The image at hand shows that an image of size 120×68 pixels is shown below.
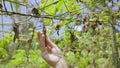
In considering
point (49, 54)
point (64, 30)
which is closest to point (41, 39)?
point (49, 54)

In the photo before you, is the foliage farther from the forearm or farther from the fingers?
the forearm

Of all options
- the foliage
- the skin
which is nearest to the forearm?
the skin

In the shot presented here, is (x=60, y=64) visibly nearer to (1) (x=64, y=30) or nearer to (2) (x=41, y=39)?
(2) (x=41, y=39)

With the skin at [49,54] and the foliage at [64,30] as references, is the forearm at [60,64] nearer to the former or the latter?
the skin at [49,54]

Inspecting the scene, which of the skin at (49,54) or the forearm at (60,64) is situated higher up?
the skin at (49,54)

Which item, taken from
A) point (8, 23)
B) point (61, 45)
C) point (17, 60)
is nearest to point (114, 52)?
point (61, 45)

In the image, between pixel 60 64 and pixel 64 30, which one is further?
pixel 64 30

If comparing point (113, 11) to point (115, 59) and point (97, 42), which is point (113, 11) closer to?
point (115, 59)

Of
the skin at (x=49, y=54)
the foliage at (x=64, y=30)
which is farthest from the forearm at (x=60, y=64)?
the foliage at (x=64, y=30)

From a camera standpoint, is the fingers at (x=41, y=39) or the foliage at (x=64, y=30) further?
the foliage at (x=64, y=30)

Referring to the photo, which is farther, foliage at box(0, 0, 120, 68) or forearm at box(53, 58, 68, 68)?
foliage at box(0, 0, 120, 68)

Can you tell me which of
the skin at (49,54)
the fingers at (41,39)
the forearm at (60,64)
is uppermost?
the fingers at (41,39)

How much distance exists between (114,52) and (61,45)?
46 cm

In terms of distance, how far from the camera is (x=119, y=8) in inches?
97.9
